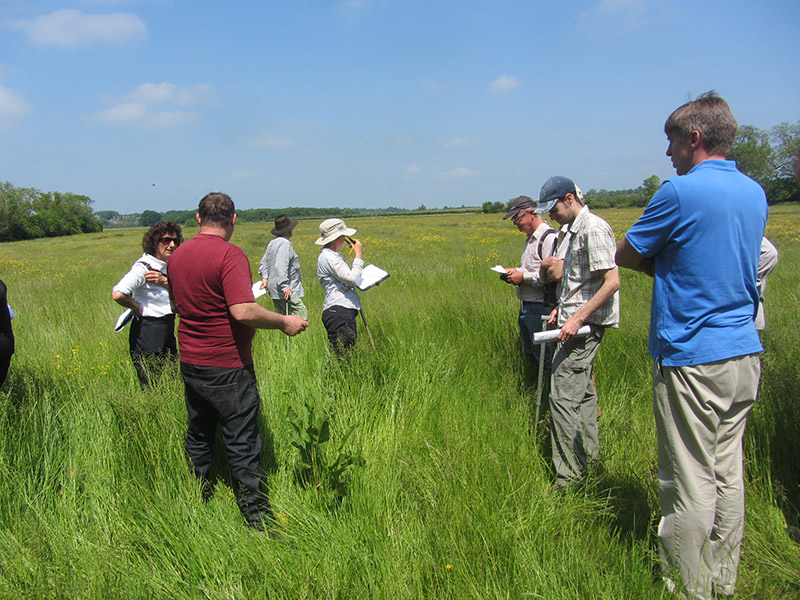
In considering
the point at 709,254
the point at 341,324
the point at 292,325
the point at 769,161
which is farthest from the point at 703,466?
the point at 769,161

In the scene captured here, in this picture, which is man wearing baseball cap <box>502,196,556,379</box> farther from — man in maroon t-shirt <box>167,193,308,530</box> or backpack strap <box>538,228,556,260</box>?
man in maroon t-shirt <box>167,193,308,530</box>

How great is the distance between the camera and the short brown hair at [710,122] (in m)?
2.02

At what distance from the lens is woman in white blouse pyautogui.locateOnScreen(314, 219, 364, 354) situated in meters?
4.81

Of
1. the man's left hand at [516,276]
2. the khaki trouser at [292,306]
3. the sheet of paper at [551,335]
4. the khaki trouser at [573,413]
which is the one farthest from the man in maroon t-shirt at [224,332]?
the khaki trouser at [292,306]

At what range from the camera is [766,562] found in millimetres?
2322

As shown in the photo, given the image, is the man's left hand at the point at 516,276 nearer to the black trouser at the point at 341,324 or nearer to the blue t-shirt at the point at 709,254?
the black trouser at the point at 341,324

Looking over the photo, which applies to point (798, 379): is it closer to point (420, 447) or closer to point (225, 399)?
point (420, 447)

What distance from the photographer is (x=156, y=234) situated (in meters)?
4.34

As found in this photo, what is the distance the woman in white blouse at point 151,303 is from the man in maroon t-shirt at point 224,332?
1587 millimetres

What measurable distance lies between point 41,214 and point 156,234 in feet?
312

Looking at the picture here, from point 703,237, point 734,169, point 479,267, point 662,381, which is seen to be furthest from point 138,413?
point 479,267

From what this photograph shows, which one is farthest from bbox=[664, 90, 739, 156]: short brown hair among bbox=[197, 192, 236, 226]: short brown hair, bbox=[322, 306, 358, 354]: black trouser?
bbox=[322, 306, 358, 354]: black trouser

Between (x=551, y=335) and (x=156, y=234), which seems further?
(x=156, y=234)

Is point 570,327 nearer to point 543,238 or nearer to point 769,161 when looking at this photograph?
point 543,238
